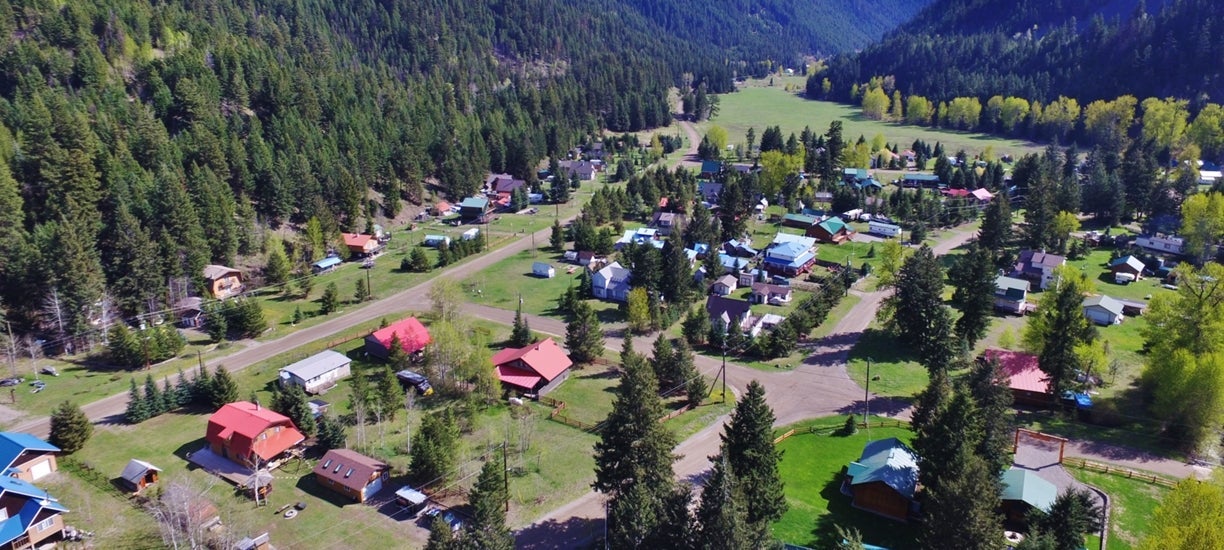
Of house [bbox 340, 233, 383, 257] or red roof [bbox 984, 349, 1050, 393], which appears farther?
house [bbox 340, 233, 383, 257]

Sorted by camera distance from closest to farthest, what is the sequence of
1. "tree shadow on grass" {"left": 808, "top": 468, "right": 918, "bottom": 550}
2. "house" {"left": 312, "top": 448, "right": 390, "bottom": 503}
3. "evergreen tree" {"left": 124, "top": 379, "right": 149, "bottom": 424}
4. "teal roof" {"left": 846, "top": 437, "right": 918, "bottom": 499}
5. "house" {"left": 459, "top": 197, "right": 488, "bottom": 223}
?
"tree shadow on grass" {"left": 808, "top": 468, "right": 918, "bottom": 550}, "teal roof" {"left": 846, "top": 437, "right": 918, "bottom": 499}, "house" {"left": 312, "top": 448, "right": 390, "bottom": 503}, "evergreen tree" {"left": 124, "top": 379, "right": 149, "bottom": 424}, "house" {"left": 459, "top": 197, "right": 488, "bottom": 223}

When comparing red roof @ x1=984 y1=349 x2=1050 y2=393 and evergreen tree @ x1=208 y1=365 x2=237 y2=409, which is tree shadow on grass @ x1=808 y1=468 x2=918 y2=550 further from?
evergreen tree @ x1=208 y1=365 x2=237 y2=409

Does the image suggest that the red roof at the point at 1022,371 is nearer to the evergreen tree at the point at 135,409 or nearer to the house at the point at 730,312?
the house at the point at 730,312

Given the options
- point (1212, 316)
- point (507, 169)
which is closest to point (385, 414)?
point (1212, 316)

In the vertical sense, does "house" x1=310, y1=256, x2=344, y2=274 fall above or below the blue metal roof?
above

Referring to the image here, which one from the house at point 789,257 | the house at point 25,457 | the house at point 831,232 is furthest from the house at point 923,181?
the house at point 25,457

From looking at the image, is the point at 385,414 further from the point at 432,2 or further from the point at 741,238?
the point at 432,2

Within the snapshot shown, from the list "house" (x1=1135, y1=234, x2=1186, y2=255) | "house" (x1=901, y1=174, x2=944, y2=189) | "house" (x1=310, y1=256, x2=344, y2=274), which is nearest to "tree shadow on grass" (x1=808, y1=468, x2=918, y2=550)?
"house" (x1=310, y1=256, x2=344, y2=274)
